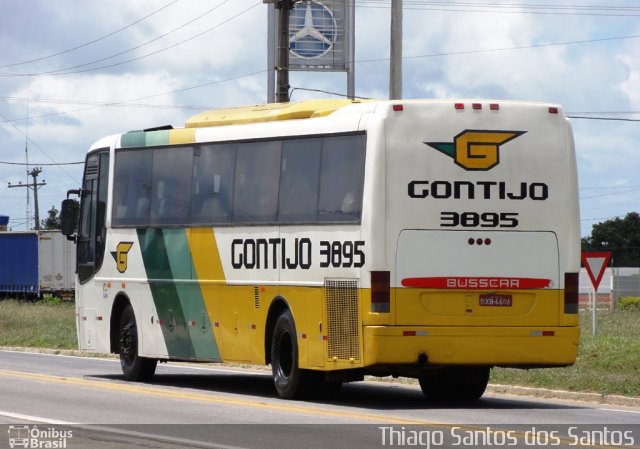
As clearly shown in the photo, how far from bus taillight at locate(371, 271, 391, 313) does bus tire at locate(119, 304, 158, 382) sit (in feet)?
20.6

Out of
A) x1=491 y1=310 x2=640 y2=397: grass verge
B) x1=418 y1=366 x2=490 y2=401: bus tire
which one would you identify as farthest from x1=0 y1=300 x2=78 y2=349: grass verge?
x1=418 y1=366 x2=490 y2=401: bus tire

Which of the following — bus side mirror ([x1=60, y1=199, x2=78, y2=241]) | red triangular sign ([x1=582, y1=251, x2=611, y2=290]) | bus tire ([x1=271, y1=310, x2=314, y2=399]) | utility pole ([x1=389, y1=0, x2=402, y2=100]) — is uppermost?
utility pole ([x1=389, y1=0, x2=402, y2=100])

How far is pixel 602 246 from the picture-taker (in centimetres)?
14288

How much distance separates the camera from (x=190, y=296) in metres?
21.0

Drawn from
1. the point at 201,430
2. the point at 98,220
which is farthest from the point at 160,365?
the point at 201,430

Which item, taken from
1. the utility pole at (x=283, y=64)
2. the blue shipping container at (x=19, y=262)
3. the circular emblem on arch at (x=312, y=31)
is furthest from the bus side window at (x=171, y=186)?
the blue shipping container at (x=19, y=262)

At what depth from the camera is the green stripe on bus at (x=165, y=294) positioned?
836 inches

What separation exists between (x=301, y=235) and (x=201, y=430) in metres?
4.57

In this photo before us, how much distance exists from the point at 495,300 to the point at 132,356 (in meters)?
7.16

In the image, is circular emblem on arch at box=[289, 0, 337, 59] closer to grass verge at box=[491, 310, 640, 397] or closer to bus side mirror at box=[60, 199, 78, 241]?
bus side mirror at box=[60, 199, 78, 241]

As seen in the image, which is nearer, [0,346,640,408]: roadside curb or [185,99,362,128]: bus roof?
[185,99,362,128]: bus roof

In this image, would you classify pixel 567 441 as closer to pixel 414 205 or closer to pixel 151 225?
pixel 414 205

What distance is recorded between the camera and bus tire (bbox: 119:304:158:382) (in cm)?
2241

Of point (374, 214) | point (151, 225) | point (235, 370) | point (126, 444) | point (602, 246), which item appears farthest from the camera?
point (602, 246)
